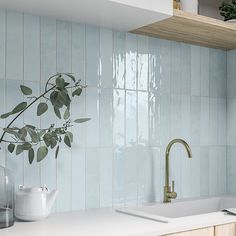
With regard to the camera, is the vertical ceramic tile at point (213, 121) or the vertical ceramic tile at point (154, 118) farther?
the vertical ceramic tile at point (213, 121)

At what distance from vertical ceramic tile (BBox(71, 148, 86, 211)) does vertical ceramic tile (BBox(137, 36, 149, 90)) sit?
497 millimetres

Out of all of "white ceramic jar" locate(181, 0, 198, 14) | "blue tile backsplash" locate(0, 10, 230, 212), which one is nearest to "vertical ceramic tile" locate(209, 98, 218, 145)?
"blue tile backsplash" locate(0, 10, 230, 212)

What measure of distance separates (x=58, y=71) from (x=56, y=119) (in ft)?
0.73

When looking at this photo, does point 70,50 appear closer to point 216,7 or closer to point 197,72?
point 197,72

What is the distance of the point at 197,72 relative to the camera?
2.58m

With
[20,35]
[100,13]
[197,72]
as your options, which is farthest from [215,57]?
[20,35]

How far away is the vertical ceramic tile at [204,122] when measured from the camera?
260 cm

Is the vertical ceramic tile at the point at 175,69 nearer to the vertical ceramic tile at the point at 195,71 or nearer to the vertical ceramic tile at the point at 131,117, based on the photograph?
the vertical ceramic tile at the point at 195,71

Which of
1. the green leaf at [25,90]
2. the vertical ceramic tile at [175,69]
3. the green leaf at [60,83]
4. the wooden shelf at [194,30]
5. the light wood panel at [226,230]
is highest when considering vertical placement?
the wooden shelf at [194,30]

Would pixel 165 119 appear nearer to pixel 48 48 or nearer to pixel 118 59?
pixel 118 59

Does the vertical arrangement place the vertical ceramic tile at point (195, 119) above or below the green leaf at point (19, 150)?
above

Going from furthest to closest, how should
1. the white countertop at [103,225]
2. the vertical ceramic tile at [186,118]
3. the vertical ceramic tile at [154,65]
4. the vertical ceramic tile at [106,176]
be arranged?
the vertical ceramic tile at [186,118]
the vertical ceramic tile at [154,65]
the vertical ceramic tile at [106,176]
the white countertop at [103,225]

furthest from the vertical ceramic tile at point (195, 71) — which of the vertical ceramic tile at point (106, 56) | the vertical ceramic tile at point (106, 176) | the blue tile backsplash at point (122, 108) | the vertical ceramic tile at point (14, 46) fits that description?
the vertical ceramic tile at point (14, 46)

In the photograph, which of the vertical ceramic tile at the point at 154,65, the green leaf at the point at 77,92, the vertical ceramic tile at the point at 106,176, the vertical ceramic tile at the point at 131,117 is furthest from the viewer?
the vertical ceramic tile at the point at 154,65
